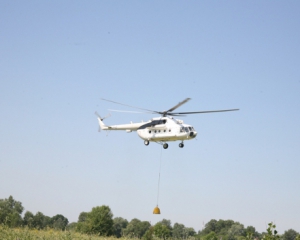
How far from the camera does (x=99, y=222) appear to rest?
274 ft

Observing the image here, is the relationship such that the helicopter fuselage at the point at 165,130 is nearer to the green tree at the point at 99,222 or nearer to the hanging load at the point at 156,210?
the hanging load at the point at 156,210

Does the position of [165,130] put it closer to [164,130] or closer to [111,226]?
[164,130]

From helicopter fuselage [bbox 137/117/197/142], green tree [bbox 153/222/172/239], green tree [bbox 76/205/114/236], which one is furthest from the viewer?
green tree [bbox 76/205/114/236]

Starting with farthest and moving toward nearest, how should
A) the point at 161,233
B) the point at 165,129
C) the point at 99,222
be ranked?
the point at 99,222 → the point at 165,129 → the point at 161,233

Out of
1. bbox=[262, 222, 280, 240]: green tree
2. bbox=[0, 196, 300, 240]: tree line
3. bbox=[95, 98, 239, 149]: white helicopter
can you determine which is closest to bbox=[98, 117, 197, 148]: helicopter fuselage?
bbox=[95, 98, 239, 149]: white helicopter

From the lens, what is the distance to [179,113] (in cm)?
5006

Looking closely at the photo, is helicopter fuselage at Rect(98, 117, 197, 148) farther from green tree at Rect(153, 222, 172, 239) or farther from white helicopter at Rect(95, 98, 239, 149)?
green tree at Rect(153, 222, 172, 239)

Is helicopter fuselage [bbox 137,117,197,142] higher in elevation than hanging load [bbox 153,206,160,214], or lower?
higher

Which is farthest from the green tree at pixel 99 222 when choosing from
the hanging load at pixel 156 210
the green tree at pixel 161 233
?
the hanging load at pixel 156 210

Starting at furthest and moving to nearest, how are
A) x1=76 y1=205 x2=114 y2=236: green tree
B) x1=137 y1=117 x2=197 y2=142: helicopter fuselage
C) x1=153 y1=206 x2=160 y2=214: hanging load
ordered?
1. x1=76 y1=205 x2=114 y2=236: green tree
2. x1=137 y1=117 x2=197 y2=142: helicopter fuselage
3. x1=153 y1=206 x2=160 y2=214: hanging load

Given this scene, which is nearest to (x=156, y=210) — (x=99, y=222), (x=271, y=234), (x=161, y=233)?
(x=161, y=233)

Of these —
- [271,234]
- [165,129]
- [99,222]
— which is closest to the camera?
[271,234]

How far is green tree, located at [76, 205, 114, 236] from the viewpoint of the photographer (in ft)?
263

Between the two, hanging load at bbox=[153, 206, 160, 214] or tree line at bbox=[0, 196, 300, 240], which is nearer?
tree line at bbox=[0, 196, 300, 240]
